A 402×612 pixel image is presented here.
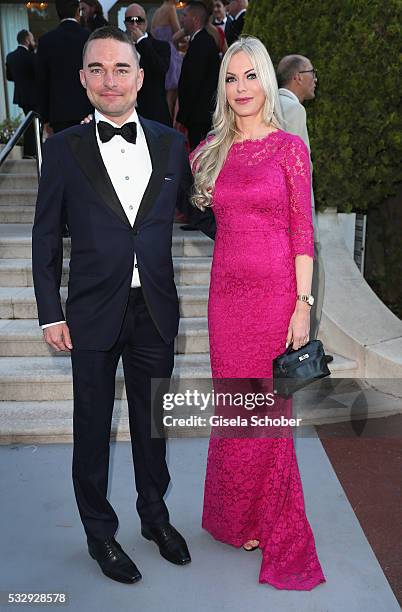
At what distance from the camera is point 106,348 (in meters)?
2.85

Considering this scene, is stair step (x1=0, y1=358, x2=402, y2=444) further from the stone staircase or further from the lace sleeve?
the lace sleeve

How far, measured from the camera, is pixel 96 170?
8.97 feet

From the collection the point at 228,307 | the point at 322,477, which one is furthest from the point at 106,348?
the point at 322,477

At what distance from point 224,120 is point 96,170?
0.68 metres

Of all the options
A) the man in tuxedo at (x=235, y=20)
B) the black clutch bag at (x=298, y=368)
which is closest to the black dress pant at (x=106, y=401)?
the black clutch bag at (x=298, y=368)

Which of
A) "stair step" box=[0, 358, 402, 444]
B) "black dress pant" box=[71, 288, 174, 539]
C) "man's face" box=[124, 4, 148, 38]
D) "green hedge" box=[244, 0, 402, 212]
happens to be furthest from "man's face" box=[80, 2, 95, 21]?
"black dress pant" box=[71, 288, 174, 539]

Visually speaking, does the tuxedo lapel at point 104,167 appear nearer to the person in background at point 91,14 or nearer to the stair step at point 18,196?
the person in background at point 91,14

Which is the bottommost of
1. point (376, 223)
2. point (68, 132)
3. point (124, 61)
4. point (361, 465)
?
point (361, 465)

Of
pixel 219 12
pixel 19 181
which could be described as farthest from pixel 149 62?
pixel 219 12

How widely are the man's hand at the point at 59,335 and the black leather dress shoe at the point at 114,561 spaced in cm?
97

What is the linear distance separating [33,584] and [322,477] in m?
1.85

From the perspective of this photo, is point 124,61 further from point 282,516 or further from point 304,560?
point 304,560

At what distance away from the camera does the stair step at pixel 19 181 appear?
26.9 ft

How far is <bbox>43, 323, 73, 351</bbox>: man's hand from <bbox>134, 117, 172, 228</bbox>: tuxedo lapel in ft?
1.88
